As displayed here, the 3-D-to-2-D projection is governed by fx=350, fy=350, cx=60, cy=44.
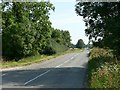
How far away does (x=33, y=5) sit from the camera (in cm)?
6275

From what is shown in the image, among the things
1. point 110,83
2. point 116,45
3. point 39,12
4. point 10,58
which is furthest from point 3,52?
point 110,83

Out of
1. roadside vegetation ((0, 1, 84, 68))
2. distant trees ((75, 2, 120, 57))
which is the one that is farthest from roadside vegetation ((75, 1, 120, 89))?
roadside vegetation ((0, 1, 84, 68))

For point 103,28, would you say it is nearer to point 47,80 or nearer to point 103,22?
point 103,22

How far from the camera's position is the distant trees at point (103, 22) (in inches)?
991

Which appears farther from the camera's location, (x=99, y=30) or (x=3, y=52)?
(x=3, y=52)

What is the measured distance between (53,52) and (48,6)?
2346cm

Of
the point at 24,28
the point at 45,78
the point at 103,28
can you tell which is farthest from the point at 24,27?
the point at 45,78

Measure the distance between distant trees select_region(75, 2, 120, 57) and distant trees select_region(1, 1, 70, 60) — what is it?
21.4 meters

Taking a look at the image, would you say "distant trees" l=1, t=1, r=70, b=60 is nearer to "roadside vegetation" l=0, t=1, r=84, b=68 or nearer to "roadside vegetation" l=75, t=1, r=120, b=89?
"roadside vegetation" l=0, t=1, r=84, b=68

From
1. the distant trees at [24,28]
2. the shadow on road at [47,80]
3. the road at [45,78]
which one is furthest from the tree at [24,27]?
the shadow on road at [47,80]

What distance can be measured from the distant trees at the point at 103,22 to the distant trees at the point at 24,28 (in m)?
21.4

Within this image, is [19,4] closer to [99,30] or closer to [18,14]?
[18,14]

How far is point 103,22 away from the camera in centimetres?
3033

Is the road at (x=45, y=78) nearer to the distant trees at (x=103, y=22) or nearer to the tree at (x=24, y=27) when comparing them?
the distant trees at (x=103, y=22)
